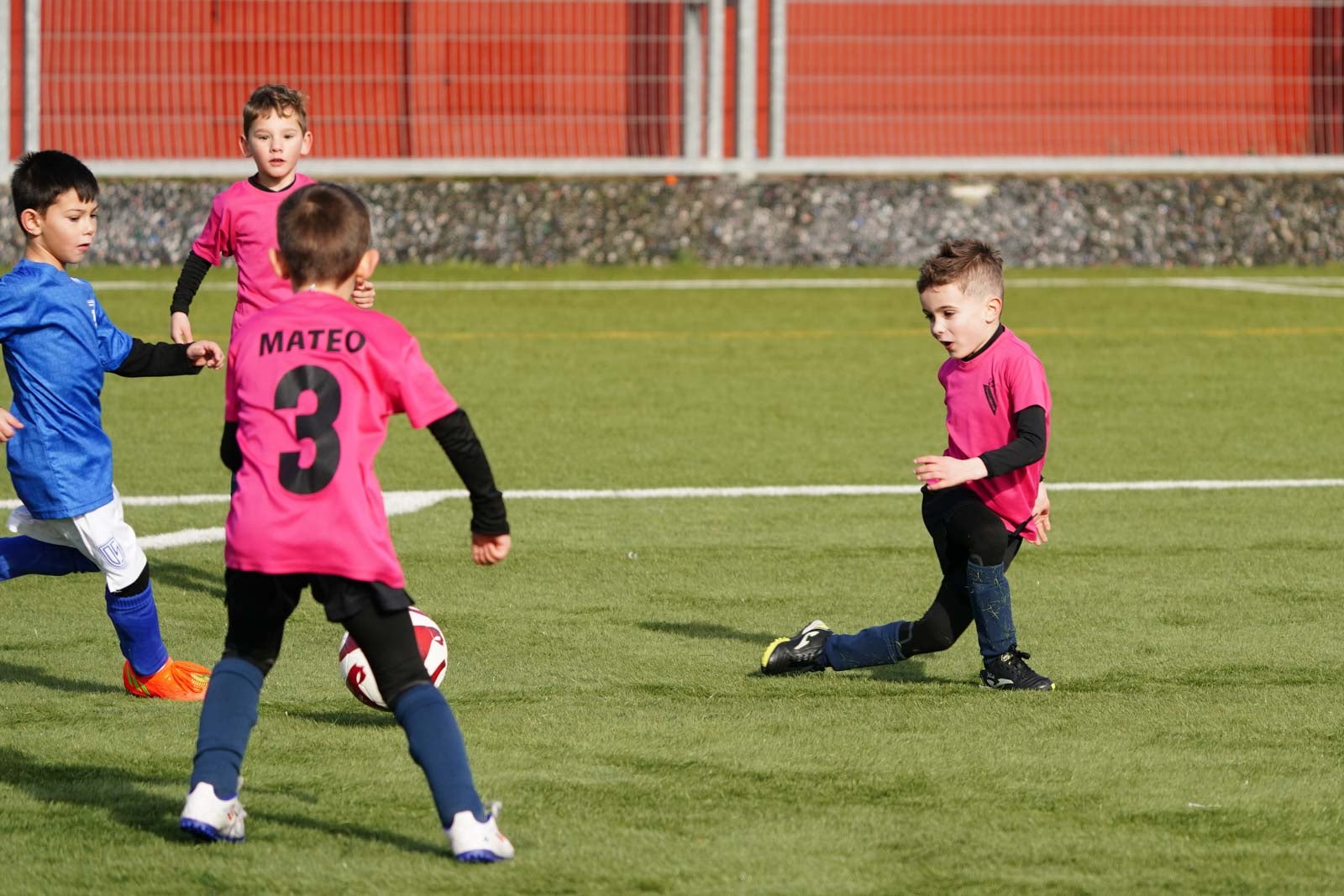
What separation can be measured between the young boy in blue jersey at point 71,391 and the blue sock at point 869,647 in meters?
1.66

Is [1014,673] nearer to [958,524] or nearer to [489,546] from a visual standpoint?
[958,524]

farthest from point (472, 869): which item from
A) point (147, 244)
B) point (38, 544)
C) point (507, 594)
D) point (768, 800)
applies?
point (147, 244)

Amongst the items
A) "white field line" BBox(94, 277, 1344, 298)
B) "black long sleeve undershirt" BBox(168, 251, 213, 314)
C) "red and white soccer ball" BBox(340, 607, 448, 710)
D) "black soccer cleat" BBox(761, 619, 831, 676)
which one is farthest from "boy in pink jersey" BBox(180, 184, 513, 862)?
"white field line" BBox(94, 277, 1344, 298)

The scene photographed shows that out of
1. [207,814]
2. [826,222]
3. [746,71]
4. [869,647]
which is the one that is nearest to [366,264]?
[207,814]

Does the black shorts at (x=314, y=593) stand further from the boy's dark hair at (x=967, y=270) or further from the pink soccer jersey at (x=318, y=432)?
the boy's dark hair at (x=967, y=270)

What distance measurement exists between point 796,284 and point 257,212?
1121 cm

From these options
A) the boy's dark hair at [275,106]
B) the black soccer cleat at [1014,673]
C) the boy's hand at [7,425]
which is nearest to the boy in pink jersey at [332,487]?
the boy's hand at [7,425]

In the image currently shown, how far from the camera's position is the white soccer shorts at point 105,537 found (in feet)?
16.9

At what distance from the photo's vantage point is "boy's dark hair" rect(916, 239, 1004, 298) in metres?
5.12

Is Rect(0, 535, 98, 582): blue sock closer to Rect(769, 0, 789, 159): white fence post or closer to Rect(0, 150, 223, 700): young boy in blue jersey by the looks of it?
Rect(0, 150, 223, 700): young boy in blue jersey

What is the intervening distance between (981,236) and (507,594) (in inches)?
500

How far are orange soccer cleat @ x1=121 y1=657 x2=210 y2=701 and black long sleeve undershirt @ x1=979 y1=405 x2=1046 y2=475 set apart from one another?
208 centimetres

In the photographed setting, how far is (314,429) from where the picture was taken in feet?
12.3

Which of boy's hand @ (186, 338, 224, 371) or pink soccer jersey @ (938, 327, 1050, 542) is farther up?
boy's hand @ (186, 338, 224, 371)
